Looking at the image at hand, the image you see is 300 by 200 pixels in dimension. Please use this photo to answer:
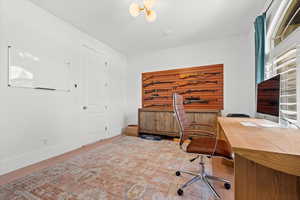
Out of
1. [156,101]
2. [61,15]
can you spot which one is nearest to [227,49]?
[156,101]

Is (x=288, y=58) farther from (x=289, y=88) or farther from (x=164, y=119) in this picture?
(x=164, y=119)

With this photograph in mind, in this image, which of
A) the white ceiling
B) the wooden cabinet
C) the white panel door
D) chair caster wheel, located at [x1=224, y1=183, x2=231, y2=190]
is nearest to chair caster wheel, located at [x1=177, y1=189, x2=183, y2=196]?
chair caster wheel, located at [x1=224, y1=183, x2=231, y2=190]

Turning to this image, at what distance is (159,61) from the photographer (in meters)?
4.04

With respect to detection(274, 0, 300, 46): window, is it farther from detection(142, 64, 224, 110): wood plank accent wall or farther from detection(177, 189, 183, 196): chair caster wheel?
detection(177, 189, 183, 196): chair caster wheel

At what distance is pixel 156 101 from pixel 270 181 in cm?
325

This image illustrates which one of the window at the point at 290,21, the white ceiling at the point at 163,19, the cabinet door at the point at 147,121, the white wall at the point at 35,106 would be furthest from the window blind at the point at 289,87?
the white wall at the point at 35,106

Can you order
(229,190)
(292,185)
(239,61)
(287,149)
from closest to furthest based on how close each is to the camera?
(287,149)
(292,185)
(229,190)
(239,61)

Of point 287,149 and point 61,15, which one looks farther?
point 61,15

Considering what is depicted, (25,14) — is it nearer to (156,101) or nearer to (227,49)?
(156,101)

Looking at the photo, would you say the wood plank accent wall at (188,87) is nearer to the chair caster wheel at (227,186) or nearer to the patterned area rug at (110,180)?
the patterned area rug at (110,180)

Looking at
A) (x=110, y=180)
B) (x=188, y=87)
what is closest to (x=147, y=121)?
(x=188, y=87)

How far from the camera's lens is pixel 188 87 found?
11.9 ft

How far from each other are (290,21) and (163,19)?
188 cm

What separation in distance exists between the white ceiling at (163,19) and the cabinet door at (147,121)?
6.69 feet
